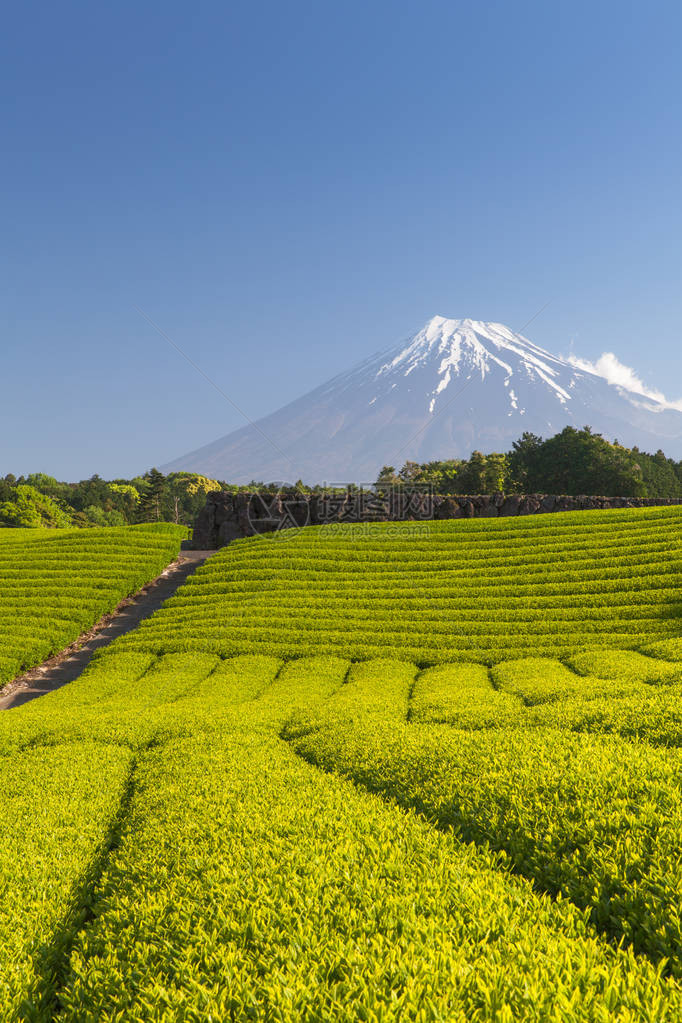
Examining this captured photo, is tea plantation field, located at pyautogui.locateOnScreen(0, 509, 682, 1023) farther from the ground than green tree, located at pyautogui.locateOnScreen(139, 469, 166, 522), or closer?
closer

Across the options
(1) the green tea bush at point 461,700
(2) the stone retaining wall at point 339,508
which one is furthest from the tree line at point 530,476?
(1) the green tea bush at point 461,700

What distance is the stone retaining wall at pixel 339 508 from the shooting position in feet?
103

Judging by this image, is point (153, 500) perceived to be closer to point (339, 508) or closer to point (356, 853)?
point (339, 508)

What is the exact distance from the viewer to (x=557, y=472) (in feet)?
196

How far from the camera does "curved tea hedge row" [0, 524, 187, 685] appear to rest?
60.0 ft

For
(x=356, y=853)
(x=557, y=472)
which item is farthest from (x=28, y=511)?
(x=356, y=853)

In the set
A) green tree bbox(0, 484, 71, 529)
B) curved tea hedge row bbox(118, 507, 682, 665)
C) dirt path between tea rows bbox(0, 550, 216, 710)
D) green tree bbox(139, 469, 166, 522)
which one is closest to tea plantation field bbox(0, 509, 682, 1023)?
curved tea hedge row bbox(118, 507, 682, 665)

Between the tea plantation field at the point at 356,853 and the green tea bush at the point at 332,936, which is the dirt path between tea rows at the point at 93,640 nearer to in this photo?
the tea plantation field at the point at 356,853

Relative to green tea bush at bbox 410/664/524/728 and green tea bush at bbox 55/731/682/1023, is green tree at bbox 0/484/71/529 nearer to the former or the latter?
green tea bush at bbox 410/664/524/728

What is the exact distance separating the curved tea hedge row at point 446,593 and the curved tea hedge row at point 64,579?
3.02m

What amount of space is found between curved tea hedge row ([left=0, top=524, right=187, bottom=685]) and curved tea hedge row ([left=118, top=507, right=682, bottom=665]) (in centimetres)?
302

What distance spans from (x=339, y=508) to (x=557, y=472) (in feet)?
123

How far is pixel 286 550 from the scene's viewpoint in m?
24.1

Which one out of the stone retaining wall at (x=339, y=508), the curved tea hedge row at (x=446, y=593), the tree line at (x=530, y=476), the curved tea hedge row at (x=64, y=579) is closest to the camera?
the curved tea hedge row at (x=446, y=593)
